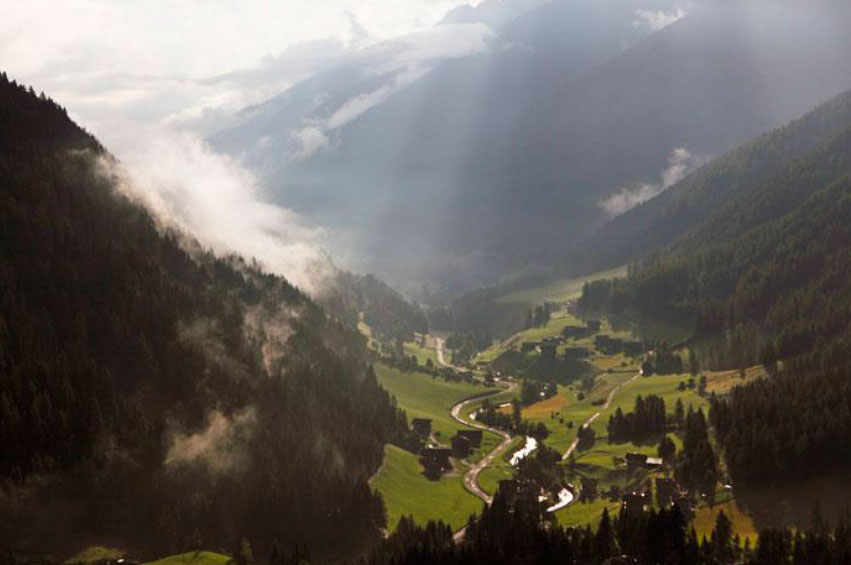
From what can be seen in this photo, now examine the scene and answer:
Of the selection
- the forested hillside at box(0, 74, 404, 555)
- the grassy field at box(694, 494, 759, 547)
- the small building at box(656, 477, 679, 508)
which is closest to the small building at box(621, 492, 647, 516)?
the small building at box(656, 477, 679, 508)

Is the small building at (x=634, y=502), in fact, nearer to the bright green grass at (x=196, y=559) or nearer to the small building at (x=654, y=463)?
the small building at (x=654, y=463)

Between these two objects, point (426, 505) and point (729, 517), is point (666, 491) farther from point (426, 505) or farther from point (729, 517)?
point (426, 505)

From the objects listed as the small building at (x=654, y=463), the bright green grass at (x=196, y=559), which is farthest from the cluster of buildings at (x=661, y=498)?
the bright green grass at (x=196, y=559)

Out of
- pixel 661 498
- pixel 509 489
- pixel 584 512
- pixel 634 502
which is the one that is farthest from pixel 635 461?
pixel 634 502

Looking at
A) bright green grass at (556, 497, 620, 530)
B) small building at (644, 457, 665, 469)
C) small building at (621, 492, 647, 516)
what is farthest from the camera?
small building at (644, 457, 665, 469)

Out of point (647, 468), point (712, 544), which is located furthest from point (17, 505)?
point (647, 468)

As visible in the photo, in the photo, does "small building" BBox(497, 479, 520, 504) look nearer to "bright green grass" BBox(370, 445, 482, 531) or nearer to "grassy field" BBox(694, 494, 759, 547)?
"bright green grass" BBox(370, 445, 482, 531)
